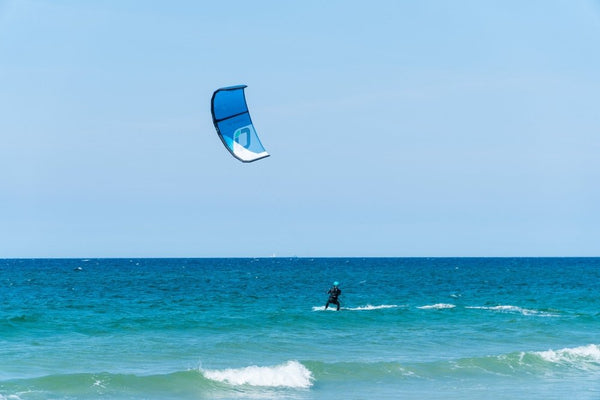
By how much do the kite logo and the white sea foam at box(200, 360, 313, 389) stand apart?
5.83 m

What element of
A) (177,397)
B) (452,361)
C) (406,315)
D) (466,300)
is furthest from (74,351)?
(466,300)

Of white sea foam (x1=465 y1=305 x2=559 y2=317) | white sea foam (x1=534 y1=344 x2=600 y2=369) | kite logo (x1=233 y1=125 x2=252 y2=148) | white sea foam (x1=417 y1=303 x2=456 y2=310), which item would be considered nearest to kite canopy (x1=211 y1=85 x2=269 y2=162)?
kite logo (x1=233 y1=125 x2=252 y2=148)

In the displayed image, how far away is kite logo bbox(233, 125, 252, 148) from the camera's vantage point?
15.3 meters

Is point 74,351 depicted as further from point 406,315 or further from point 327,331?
point 406,315

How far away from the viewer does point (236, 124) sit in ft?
50.2

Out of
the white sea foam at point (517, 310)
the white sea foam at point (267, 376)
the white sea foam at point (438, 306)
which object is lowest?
the white sea foam at point (267, 376)

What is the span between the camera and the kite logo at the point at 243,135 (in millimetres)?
15305

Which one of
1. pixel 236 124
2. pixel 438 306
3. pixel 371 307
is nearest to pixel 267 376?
pixel 236 124

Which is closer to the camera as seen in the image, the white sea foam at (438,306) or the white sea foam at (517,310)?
the white sea foam at (517,310)

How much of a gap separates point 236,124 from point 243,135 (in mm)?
270

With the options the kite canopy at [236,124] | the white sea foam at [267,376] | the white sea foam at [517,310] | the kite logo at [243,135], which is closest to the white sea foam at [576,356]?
the white sea foam at [267,376]

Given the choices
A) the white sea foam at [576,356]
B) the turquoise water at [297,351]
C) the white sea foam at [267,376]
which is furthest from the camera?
the white sea foam at [576,356]

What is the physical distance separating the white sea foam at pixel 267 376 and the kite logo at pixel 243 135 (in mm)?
5829

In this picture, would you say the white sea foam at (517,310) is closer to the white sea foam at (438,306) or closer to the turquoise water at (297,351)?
the turquoise water at (297,351)
